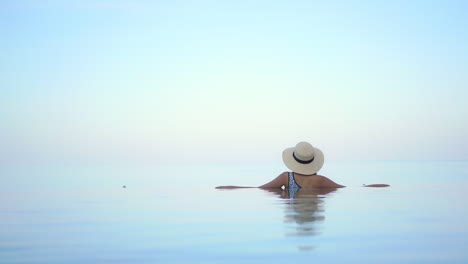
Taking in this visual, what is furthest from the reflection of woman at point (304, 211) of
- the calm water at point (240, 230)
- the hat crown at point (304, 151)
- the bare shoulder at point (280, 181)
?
the hat crown at point (304, 151)

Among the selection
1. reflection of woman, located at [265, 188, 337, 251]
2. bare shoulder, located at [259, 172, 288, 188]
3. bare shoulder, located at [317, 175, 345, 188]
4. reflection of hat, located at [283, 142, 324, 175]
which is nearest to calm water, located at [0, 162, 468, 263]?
reflection of woman, located at [265, 188, 337, 251]

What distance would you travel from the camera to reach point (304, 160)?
14344 millimetres

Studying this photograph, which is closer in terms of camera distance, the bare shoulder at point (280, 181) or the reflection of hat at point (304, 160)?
the reflection of hat at point (304, 160)

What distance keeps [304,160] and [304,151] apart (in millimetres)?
270

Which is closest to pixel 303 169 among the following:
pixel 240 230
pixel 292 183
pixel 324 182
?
pixel 292 183

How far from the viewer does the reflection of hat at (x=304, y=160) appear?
14.2 meters

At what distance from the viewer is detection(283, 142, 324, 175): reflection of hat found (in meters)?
14.2

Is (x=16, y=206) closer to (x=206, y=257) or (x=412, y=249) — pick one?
(x=206, y=257)

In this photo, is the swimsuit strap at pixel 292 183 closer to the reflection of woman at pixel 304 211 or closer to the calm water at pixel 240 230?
the reflection of woman at pixel 304 211

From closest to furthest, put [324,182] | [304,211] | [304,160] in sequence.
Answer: [304,211], [304,160], [324,182]

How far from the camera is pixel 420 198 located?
13.1 metres

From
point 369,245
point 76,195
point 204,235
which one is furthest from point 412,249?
point 76,195

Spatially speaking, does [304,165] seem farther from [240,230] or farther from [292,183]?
[240,230]

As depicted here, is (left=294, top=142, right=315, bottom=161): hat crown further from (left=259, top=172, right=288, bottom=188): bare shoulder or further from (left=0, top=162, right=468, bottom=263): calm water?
(left=0, top=162, right=468, bottom=263): calm water
